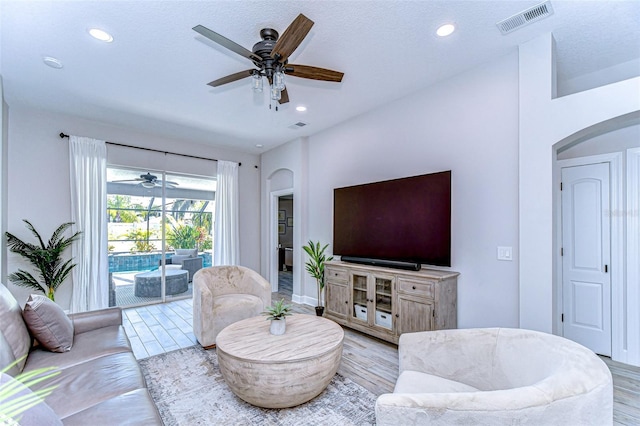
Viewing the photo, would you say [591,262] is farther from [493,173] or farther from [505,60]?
[505,60]

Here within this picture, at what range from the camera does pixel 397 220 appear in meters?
3.53

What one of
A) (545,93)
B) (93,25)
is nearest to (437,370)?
(545,93)

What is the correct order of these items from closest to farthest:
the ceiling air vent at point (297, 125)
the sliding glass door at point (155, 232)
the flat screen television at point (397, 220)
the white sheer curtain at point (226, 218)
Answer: the flat screen television at point (397, 220) → the ceiling air vent at point (297, 125) → the sliding glass door at point (155, 232) → the white sheer curtain at point (226, 218)

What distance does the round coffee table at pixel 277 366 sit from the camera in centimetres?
204

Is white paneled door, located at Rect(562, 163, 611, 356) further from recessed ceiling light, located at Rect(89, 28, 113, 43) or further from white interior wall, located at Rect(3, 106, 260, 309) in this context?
white interior wall, located at Rect(3, 106, 260, 309)

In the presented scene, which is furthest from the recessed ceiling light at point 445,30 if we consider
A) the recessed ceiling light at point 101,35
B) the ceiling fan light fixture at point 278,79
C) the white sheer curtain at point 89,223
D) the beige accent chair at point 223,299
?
the white sheer curtain at point 89,223

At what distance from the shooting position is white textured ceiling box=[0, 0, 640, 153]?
2.19 meters

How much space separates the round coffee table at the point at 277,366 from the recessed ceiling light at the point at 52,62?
10.3ft

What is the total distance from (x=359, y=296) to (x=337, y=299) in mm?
385

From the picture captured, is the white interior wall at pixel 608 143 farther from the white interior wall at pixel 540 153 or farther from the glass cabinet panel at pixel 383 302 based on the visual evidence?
the glass cabinet panel at pixel 383 302

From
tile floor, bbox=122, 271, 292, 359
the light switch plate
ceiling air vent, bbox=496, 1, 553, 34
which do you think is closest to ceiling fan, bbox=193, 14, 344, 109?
ceiling air vent, bbox=496, 1, 553, 34

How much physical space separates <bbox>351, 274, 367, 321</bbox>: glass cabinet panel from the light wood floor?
0.26 metres

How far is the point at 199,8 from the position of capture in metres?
2.19

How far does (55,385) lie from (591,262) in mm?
4668
